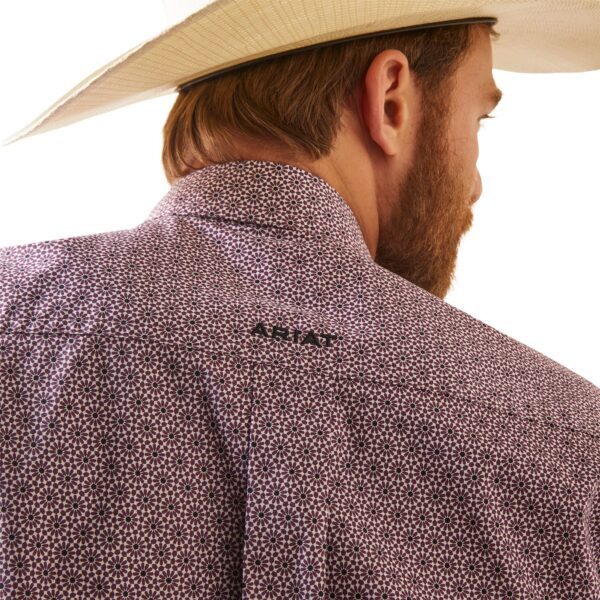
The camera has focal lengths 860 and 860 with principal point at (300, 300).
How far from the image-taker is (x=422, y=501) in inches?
26.2

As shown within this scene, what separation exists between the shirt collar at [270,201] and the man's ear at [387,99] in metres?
0.16

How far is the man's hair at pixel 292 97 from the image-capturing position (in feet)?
3.13

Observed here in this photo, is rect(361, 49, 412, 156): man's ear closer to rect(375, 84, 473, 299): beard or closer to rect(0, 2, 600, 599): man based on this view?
rect(375, 84, 473, 299): beard

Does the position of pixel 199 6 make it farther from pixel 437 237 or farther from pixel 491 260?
pixel 491 260

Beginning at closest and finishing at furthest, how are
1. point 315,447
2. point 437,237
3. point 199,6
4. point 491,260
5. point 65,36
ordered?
1. point 315,447
2. point 199,6
3. point 437,237
4. point 65,36
5. point 491,260

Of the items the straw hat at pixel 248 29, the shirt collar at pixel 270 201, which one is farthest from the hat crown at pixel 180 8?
the shirt collar at pixel 270 201

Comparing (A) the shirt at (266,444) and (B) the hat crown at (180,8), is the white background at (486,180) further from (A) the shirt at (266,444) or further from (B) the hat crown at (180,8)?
(A) the shirt at (266,444)

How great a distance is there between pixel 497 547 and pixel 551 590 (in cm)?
6

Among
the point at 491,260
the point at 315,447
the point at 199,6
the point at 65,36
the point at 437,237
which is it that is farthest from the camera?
the point at 491,260

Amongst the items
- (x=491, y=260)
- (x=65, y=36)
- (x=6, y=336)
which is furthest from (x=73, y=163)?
(x=6, y=336)

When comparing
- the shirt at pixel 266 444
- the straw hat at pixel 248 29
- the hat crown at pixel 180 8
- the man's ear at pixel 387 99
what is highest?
the hat crown at pixel 180 8

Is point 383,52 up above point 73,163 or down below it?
above

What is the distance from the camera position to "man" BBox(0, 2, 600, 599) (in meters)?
0.63

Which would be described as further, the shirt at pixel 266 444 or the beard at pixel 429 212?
the beard at pixel 429 212
